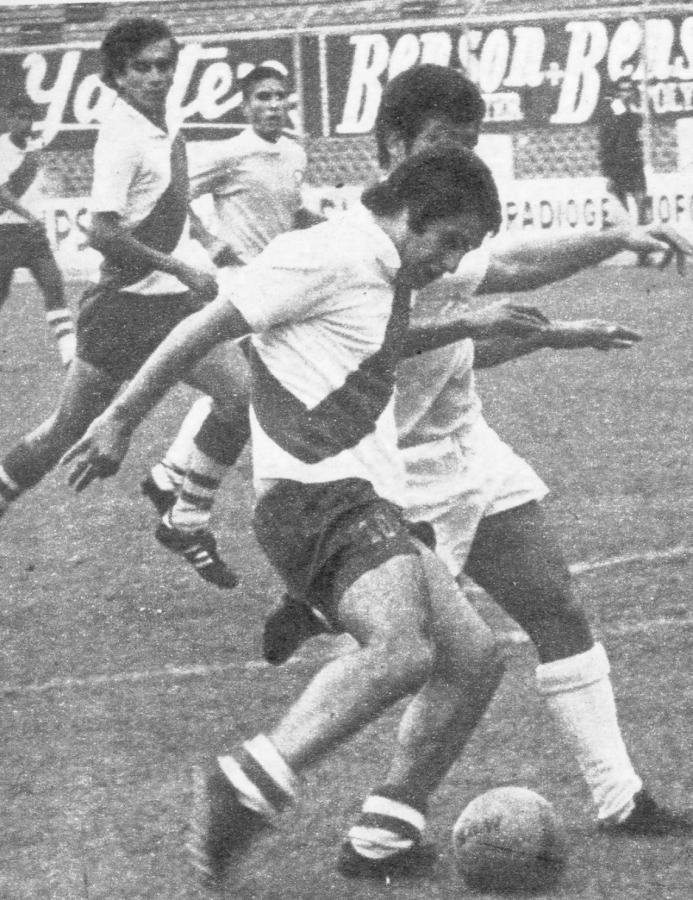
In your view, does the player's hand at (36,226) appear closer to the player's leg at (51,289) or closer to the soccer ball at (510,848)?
the player's leg at (51,289)

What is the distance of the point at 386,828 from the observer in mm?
4527

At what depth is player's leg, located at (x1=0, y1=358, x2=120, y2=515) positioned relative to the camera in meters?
7.99

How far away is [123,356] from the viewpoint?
→ 26.5 feet

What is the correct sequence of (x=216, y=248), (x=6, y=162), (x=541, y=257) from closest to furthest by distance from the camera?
(x=541, y=257)
(x=216, y=248)
(x=6, y=162)

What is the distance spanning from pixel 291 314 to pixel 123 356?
3.87 m

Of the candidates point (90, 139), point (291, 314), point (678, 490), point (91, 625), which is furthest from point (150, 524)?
point (90, 139)

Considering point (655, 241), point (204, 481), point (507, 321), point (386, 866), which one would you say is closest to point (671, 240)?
point (655, 241)

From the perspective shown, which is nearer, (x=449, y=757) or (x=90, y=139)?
(x=449, y=757)

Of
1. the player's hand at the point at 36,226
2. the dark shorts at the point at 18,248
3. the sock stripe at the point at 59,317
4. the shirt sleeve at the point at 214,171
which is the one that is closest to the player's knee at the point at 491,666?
the shirt sleeve at the point at 214,171

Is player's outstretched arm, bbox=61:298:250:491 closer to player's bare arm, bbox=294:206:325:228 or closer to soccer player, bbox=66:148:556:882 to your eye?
soccer player, bbox=66:148:556:882

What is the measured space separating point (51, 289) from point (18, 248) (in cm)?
81

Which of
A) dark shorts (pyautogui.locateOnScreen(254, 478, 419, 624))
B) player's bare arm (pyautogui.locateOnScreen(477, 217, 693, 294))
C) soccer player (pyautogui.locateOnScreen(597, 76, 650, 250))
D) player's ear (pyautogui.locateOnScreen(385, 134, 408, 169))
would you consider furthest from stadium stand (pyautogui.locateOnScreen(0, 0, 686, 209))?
dark shorts (pyautogui.locateOnScreen(254, 478, 419, 624))

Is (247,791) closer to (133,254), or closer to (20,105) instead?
(133,254)

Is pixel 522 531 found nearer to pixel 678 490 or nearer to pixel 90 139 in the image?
pixel 678 490
